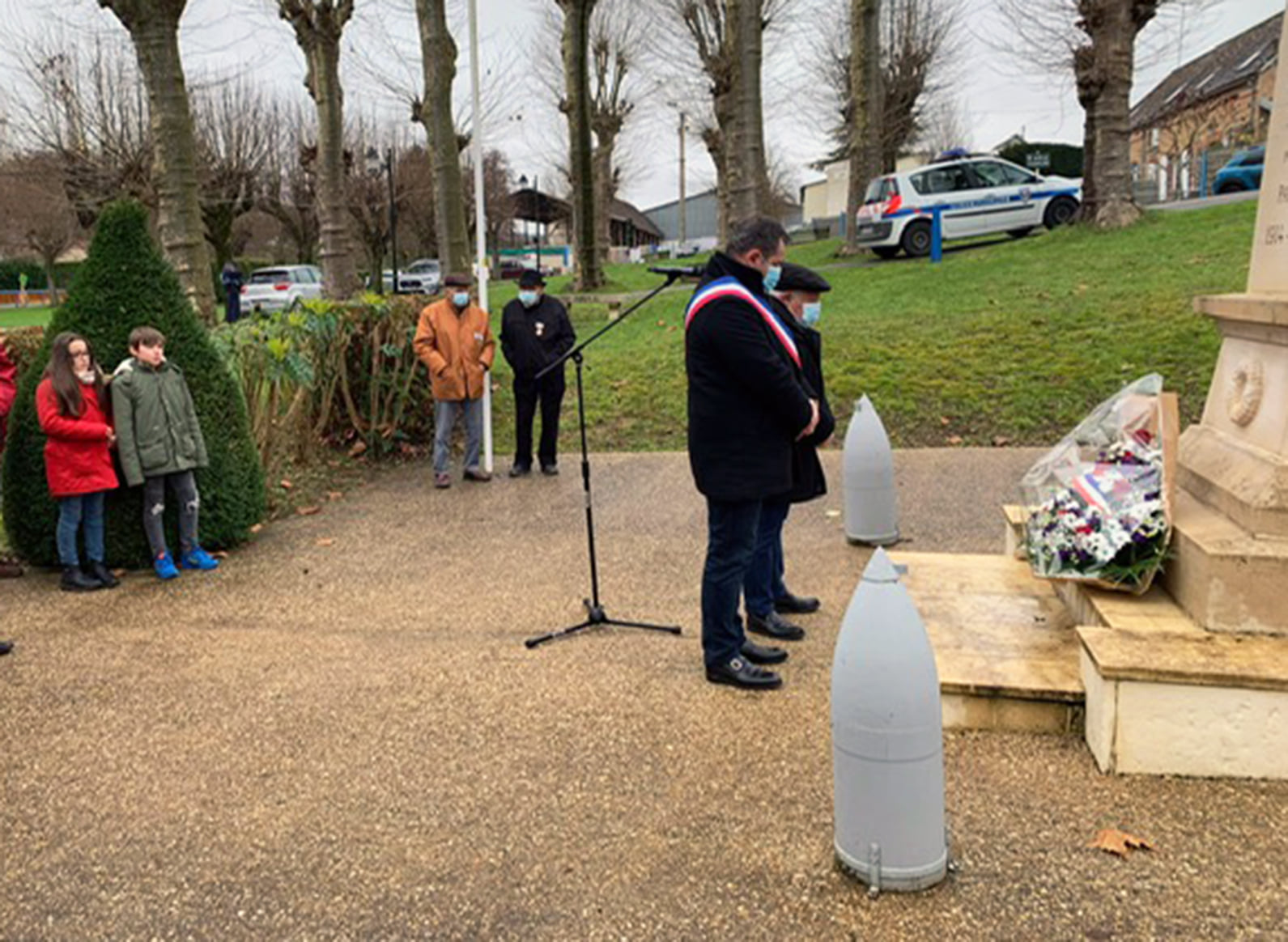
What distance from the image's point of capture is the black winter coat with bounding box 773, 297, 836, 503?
4.60 metres

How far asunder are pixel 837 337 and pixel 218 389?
796cm

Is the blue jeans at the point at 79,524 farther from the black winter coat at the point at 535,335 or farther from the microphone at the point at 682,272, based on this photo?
the black winter coat at the point at 535,335

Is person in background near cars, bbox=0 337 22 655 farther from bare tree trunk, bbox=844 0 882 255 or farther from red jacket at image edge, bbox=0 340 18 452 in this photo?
bare tree trunk, bbox=844 0 882 255

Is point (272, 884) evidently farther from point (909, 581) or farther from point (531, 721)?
point (909, 581)

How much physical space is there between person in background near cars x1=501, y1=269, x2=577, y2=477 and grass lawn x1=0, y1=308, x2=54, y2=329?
32603 mm

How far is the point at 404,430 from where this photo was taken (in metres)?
10.5

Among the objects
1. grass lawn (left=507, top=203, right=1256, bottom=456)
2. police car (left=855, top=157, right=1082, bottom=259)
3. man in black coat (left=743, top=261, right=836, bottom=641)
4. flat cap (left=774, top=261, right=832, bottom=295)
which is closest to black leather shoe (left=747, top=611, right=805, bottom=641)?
man in black coat (left=743, top=261, right=836, bottom=641)

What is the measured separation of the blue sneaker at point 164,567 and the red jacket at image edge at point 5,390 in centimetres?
127

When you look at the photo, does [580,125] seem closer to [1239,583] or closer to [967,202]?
[967,202]

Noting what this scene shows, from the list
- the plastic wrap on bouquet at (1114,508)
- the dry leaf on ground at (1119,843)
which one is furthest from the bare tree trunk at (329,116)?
the dry leaf on ground at (1119,843)

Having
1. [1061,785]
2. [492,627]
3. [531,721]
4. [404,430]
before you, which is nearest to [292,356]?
[404,430]

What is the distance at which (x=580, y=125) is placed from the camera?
20969mm

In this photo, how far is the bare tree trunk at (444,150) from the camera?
14875 millimetres

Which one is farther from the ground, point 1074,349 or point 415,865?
point 1074,349
